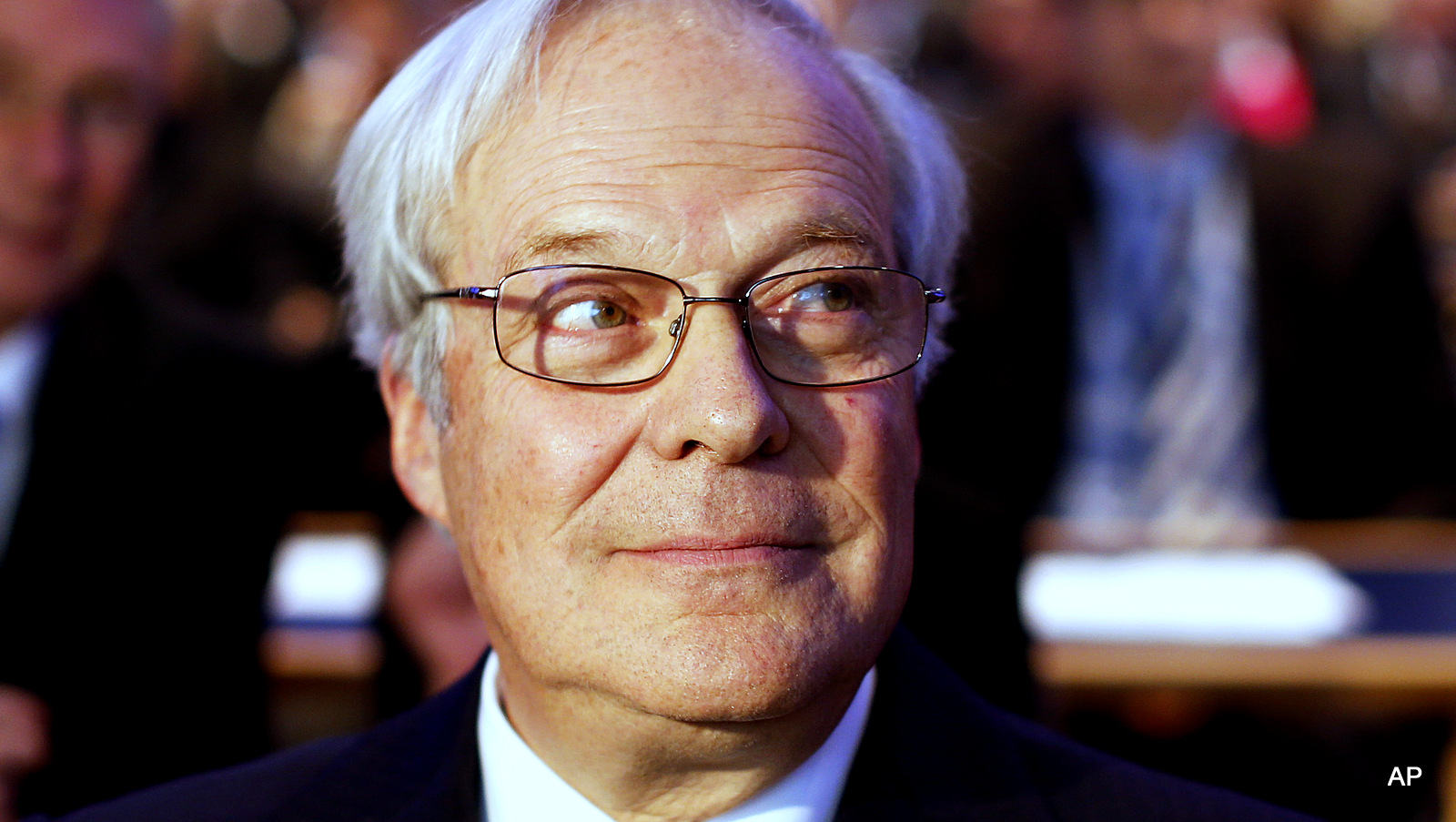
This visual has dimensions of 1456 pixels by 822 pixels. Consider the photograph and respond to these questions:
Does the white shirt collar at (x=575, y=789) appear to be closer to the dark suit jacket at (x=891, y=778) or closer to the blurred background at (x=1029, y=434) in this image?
the dark suit jacket at (x=891, y=778)

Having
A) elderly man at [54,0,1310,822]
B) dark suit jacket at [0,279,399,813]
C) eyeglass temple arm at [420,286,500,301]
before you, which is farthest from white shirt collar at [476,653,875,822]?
dark suit jacket at [0,279,399,813]

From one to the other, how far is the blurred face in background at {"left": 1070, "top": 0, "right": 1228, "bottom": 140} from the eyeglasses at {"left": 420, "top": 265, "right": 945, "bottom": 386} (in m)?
3.56

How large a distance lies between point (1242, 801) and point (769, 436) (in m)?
0.78

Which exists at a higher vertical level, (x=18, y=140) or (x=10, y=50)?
(x=10, y=50)

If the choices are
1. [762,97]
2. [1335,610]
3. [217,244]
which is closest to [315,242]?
[217,244]

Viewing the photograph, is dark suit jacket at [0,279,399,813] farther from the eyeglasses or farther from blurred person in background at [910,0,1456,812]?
blurred person in background at [910,0,1456,812]

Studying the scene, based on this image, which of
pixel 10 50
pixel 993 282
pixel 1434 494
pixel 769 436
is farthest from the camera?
pixel 1434 494

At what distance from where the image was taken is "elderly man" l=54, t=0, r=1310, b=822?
1.54m

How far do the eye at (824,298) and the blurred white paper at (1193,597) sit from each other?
1.67 meters

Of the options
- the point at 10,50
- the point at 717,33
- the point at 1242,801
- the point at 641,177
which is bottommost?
the point at 1242,801

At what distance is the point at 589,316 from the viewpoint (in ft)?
5.31

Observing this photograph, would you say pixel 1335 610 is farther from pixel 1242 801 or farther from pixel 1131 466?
pixel 1242 801

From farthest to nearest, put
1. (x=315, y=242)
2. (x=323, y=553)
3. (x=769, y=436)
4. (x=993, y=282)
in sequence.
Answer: (x=315, y=242) → (x=993, y=282) → (x=323, y=553) → (x=769, y=436)

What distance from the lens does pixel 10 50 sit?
2766 millimetres
